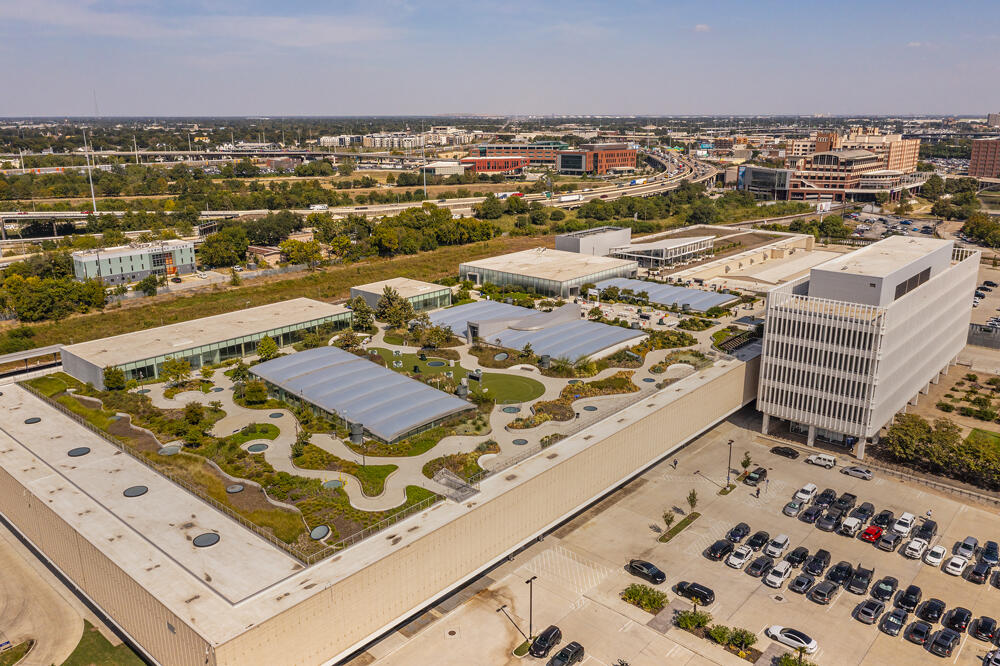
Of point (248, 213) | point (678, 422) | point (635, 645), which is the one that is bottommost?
point (635, 645)

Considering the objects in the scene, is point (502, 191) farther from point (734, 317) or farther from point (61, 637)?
point (61, 637)

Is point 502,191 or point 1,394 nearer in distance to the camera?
point 1,394

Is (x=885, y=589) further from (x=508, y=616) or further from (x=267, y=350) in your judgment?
(x=267, y=350)

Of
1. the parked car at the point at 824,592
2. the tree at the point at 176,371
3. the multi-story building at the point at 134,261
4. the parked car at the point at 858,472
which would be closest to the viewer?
the parked car at the point at 824,592

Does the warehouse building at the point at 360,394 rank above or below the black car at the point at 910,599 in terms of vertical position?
above

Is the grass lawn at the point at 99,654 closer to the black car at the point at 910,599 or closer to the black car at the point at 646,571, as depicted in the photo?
the black car at the point at 646,571

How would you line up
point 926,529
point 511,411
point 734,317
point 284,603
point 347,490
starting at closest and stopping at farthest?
1. point 284,603
2. point 347,490
3. point 926,529
4. point 511,411
5. point 734,317

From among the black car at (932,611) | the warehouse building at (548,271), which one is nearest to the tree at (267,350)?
the warehouse building at (548,271)

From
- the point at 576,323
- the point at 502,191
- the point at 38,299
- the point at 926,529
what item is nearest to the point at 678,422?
the point at 926,529
